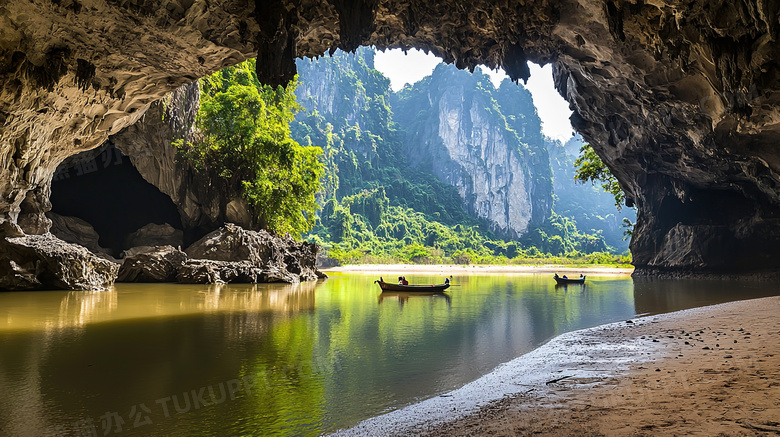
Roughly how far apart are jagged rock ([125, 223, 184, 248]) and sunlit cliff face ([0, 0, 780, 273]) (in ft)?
25.9

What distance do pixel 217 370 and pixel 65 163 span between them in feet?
62.8

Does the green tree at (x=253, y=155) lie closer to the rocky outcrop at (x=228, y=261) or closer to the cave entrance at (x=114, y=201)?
the rocky outcrop at (x=228, y=261)

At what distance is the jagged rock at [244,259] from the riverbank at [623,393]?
1451cm

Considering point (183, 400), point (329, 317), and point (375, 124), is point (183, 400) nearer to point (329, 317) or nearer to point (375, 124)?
point (329, 317)

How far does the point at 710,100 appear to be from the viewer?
11.0m

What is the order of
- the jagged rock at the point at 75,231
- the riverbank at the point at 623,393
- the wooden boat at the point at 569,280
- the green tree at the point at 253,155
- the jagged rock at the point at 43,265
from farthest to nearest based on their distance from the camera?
the green tree at the point at 253,155
the wooden boat at the point at 569,280
the jagged rock at the point at 75,231
the jagged rock at the point at 43,265
the riverbank at the point at 623,393

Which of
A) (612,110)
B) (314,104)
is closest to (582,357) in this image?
(612,110)

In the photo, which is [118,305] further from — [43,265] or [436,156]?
[436,156]

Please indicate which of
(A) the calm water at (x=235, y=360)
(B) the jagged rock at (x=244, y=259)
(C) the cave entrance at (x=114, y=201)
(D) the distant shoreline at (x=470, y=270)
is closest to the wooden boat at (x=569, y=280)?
(A) the calm water at (x=235, y=360)

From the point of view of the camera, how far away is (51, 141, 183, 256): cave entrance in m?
21.8

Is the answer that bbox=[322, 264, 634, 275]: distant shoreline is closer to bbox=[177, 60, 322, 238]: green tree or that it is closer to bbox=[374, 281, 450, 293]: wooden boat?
bbox=[177, 60, 322, 238]: green tree

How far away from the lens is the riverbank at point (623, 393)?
271 cm

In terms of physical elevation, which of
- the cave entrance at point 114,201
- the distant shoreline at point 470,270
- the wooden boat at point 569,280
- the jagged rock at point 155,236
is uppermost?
the cave entrance at point 114,201

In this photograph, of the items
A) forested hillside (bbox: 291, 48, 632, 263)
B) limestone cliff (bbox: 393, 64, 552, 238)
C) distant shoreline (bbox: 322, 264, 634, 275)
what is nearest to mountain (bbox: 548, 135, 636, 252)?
forested hillside (bbox: 291, 48, 632, 263)
